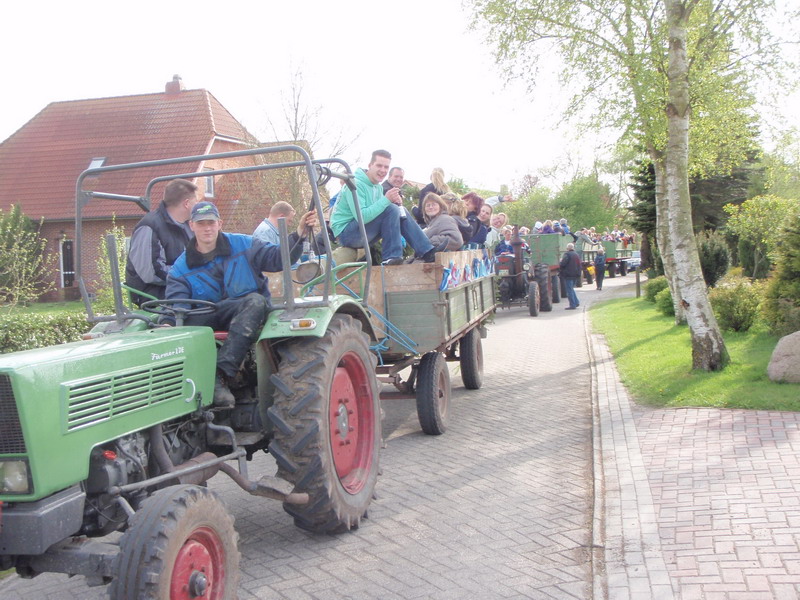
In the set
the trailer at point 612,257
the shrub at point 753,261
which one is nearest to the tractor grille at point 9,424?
the shrub at point 753,261

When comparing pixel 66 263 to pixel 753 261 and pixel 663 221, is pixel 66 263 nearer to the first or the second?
pixel 663 221

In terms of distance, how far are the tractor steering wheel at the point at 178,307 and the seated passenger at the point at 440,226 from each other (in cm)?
397

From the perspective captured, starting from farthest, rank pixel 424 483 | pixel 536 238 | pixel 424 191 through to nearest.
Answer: pixel 536 238 < pixel 424 191 < pixel 424 483

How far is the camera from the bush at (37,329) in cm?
908

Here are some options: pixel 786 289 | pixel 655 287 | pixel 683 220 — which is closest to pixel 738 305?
pixel 786 289

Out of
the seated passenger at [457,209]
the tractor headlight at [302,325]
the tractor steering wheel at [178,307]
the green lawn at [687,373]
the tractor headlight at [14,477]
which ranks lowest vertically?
the green lawn at [687,373]

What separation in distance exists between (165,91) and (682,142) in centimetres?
2963

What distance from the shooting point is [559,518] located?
5.19m

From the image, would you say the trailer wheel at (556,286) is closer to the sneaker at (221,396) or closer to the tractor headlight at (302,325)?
the tractor headlight at (302,325)

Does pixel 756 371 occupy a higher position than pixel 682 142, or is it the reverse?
pixel 682 142

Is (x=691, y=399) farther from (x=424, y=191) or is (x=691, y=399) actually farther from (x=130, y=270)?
(x=130, y=270)

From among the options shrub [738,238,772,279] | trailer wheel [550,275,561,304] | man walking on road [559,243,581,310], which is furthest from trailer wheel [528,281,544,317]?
shrub [738,238,772,279]

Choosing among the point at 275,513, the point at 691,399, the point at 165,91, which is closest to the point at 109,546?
the point at 275,513

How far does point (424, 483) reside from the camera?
6.01 metres
